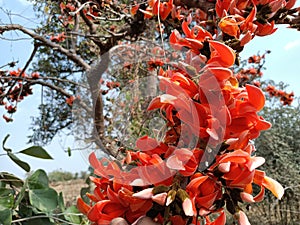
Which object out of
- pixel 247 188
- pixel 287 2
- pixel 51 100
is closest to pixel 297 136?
pixel 51 100

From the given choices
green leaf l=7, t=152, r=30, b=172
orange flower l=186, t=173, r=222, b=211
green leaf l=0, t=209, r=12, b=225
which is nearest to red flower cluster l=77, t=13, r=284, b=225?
orange flower l=186, t=173, r=222, b=211

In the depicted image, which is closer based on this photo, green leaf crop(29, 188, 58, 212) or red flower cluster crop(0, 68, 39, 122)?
green leaf crop(29, 188, 58, 212)

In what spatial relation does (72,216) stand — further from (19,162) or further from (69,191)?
(69,191)

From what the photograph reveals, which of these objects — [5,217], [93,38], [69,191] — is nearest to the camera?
[5,217]

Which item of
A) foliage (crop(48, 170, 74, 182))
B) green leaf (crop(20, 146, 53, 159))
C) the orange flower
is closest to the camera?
the orange flower

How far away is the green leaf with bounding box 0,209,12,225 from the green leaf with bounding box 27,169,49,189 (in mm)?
104

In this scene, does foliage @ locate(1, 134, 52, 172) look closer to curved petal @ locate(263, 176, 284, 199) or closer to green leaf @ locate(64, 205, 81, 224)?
green leaf @ locate(64, 205, 81, 224)

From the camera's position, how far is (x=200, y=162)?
33 centimetres

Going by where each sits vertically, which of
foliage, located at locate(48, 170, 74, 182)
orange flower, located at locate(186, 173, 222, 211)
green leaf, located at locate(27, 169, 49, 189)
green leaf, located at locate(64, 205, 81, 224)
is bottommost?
foliage, located at locate(48, 170, 74, 182)

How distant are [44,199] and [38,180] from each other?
0.18 feet

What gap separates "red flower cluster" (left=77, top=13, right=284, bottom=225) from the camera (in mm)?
315

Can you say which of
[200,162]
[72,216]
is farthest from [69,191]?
[200,162]

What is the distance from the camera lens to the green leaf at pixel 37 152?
2.24 feet

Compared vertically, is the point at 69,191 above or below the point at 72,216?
below
